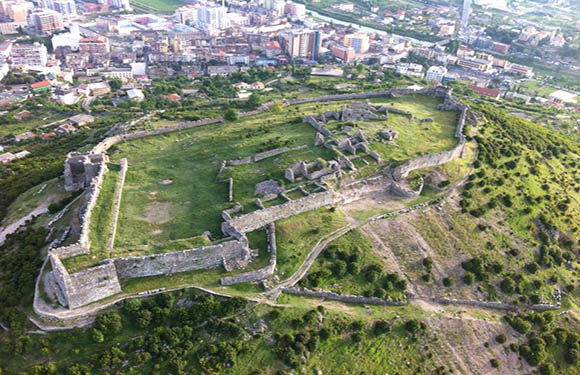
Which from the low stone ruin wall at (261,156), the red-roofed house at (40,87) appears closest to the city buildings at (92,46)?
the red-roofed house at (40,87)

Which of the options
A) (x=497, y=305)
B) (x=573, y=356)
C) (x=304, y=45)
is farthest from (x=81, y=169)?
(x=304, y=45)

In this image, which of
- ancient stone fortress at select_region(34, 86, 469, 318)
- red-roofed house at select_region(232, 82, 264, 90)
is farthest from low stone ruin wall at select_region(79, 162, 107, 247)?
red-roofed house at select_region(232, 82, 264, 90)

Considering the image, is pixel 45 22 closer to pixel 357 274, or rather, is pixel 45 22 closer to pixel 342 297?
pixel 357 274

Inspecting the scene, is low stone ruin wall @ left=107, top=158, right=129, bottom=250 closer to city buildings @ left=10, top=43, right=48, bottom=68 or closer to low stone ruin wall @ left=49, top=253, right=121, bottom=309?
low stone ruin wall @ left=49, top=253, right=121, bottom=309

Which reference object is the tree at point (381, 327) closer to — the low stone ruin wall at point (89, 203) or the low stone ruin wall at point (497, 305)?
the low stone ruin wall at point (497, 305)

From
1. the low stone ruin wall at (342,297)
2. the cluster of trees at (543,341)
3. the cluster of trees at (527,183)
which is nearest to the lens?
the low stone ruin wall at (342,297)

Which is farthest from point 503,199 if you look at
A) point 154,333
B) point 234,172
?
point 154,333
